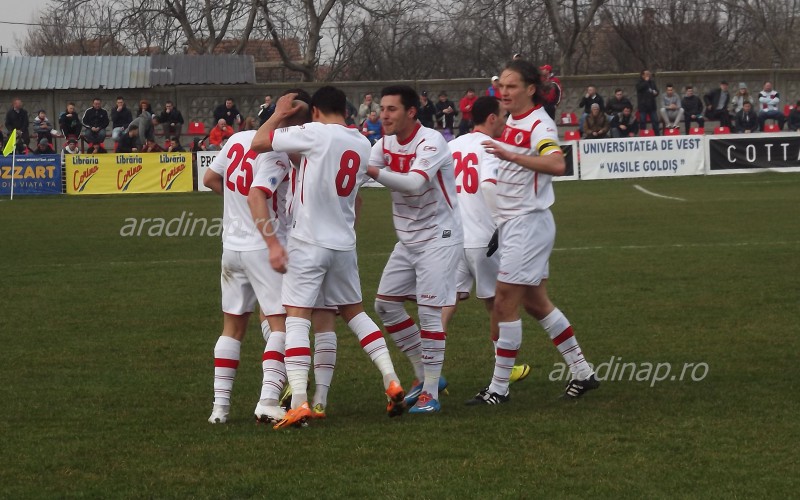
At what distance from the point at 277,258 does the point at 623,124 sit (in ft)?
85.3

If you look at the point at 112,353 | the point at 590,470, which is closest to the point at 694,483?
the point at 590,470

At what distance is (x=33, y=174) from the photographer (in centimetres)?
2817

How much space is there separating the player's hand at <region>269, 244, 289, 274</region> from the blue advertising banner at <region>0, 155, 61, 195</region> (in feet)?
75.2

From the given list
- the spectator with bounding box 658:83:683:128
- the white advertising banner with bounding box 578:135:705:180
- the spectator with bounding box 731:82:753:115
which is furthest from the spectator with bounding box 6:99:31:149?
the spectator with bounding box 731:82:753:115

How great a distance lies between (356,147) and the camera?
6555 mm

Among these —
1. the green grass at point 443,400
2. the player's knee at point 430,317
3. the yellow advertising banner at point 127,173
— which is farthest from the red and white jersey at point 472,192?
the yellow advertising banner at point 127,173

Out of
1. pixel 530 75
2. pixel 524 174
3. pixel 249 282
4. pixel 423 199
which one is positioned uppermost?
pixel 530 75

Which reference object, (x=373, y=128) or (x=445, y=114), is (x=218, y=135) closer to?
(x=373, y=128)

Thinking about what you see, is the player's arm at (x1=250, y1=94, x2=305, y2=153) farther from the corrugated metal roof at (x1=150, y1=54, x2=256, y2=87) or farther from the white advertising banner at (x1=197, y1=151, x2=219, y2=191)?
the corrugated metal roof at (x1=150, y1=54, x2=256, y2=87)

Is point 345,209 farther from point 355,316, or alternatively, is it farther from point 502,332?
point 502,332

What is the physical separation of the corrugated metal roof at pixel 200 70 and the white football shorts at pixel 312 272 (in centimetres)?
3456

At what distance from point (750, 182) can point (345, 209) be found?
2181cm

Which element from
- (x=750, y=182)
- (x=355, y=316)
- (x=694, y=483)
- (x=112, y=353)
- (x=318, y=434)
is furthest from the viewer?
(x=750, y=182)

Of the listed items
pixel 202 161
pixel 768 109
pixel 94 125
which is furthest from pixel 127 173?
pixel 768 109
